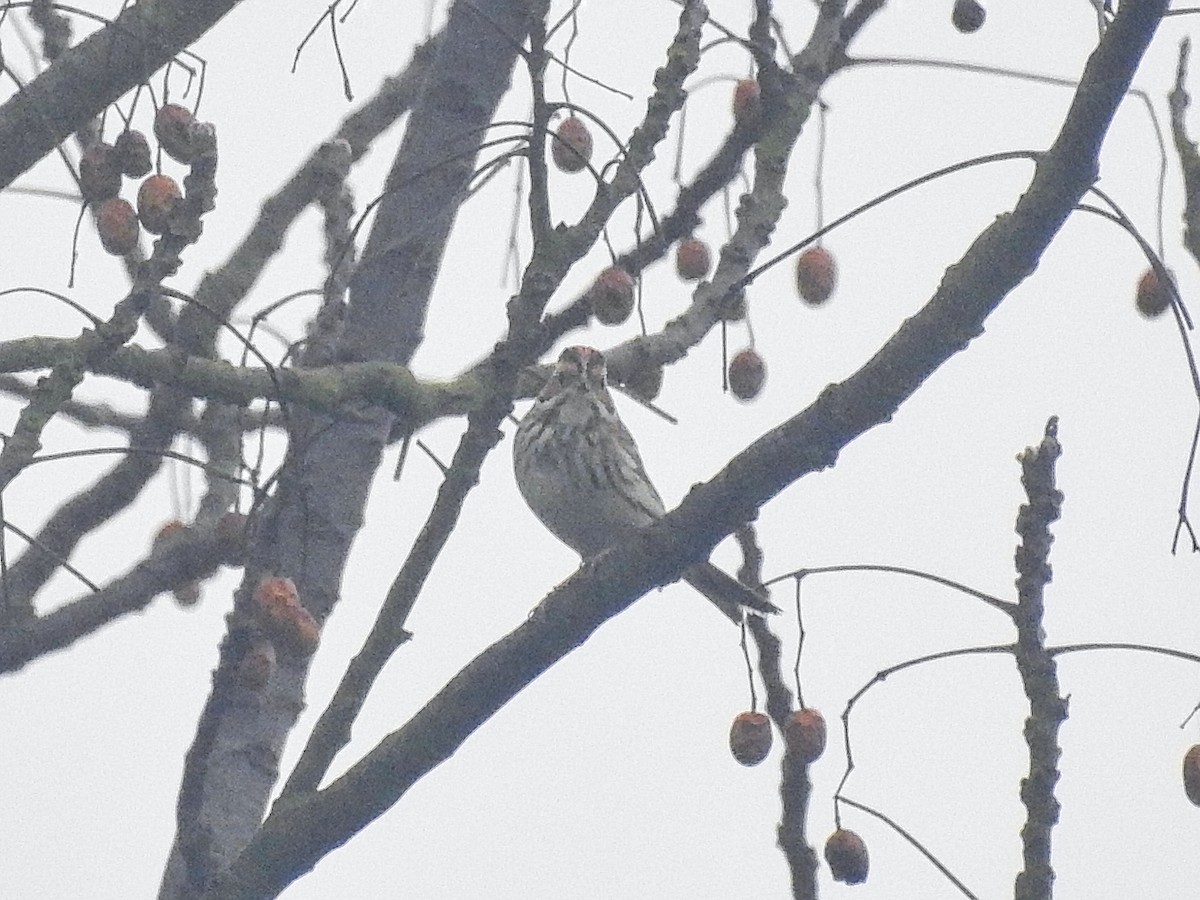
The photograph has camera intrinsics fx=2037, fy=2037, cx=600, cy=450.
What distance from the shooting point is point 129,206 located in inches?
202

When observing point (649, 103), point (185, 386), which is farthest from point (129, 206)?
point (649, 103)

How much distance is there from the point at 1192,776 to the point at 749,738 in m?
1.32

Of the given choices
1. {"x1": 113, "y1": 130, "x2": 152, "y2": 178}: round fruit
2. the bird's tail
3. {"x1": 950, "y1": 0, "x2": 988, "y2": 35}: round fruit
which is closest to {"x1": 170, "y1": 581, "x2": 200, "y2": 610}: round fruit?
the bird's tail

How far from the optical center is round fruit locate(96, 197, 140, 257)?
5.09 metres

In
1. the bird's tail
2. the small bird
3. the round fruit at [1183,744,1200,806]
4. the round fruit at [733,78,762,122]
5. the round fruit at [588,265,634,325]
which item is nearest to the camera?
the round fruit at [1183,744,1200,806]

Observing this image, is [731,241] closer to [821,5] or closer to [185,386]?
[821,5]

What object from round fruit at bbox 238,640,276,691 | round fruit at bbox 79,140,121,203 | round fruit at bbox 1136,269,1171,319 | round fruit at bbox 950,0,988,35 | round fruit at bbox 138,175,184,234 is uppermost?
round fruit at bbox 950,0,988,35

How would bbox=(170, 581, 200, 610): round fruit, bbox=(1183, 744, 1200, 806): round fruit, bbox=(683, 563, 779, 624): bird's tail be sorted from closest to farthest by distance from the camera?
1. bbox=(1183, 744, 1200, 806): round fruit
2. bbox=(170, 581, 200, 610): round fruit
3. bbox=(683, 563, 779, 624): bird's tail

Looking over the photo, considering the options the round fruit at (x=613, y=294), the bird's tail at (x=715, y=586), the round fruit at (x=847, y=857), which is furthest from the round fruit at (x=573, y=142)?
the round fruit at (x=847, y=857)

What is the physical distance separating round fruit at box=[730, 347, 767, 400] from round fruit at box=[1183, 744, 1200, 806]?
2.17m

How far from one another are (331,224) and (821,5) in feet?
5.17

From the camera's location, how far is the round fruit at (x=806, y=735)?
4625mm

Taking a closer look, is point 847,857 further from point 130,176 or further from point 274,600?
point 130,176

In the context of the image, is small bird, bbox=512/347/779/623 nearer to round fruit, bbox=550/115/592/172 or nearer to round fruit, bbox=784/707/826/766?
round fruit, bbox=550/115/592/172
